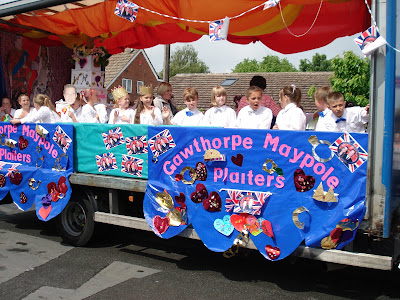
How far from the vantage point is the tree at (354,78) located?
17516 millimetres

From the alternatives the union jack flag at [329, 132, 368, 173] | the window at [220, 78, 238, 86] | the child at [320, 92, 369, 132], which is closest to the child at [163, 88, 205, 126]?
the child at [320, 92, 369, 132]

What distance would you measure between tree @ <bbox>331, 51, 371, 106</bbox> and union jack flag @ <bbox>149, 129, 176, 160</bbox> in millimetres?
13473

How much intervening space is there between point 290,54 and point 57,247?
4870mm

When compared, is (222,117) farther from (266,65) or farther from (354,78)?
(266,65)

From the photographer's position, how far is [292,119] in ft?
16.0

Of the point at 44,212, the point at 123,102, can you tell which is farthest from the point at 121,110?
the point at 44,212

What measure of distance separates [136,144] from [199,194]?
3.37 feet

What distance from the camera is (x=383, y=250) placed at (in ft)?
13.1

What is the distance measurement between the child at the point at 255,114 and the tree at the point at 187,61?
270 feet

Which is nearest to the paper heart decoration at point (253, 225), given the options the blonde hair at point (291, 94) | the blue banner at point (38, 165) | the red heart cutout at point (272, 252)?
the red heart cutout at point (272, 252)

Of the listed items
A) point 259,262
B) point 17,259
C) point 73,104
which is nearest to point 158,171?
point 259,262

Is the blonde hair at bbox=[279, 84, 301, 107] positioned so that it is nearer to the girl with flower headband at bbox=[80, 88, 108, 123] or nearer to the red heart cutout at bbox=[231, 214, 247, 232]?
the red heart cutout at bbox=[231, 214, 247, 232]

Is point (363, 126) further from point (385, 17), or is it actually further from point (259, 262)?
point (259, 262)

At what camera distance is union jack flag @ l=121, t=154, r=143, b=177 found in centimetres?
508
